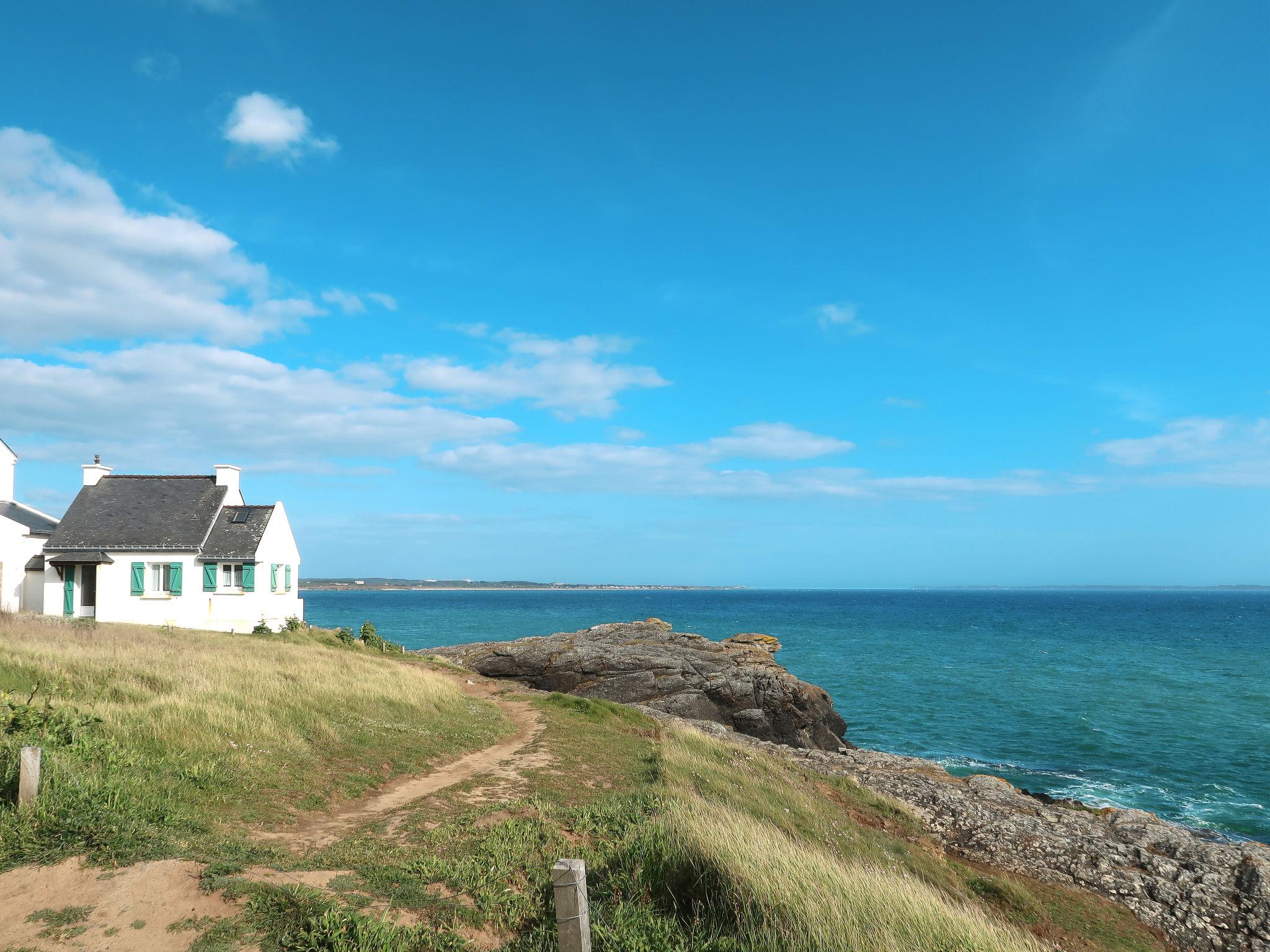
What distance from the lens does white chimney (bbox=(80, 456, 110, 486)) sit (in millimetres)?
37125

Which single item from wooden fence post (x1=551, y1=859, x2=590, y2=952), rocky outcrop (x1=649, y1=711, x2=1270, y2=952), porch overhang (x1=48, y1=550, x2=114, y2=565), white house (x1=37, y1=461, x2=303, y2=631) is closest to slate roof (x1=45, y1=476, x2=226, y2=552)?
white house (x1=37, y1=461, x2=303, y2=631)

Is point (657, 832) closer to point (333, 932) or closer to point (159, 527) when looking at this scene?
point (333, 932)

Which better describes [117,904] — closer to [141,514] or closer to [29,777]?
[29,777]

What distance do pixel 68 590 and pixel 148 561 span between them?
369 centimetres

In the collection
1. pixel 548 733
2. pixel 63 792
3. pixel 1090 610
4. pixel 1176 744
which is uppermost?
pixel 63 792

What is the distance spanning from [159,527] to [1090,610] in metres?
169

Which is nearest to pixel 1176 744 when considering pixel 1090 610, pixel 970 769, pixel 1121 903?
pixel 970 769

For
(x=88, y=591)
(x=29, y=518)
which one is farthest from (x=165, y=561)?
(x=29, y=518)

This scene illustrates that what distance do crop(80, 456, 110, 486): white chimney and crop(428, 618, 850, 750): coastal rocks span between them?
789 inches

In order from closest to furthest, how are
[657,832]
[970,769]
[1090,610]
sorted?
[657,832] → [970,769] → [1090,610]

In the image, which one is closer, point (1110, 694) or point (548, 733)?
point (548, 733)

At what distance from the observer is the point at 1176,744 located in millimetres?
31859

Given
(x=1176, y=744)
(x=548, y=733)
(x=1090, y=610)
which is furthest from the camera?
(x=1090, y=610)

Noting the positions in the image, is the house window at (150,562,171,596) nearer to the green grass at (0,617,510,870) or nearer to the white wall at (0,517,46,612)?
the white wall at (0,517,46,612)
